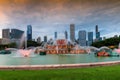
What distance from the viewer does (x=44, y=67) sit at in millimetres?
9844

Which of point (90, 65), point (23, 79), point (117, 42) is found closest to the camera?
point (23, 79)

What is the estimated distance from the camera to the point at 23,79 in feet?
24.6

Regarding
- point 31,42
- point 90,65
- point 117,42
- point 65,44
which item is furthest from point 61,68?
point 31,42

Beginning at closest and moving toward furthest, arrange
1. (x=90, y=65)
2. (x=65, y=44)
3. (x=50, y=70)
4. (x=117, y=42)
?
(x=50, y=70)
(x=90, y=65)
(x=65, y=44)
(x=117, y=42)

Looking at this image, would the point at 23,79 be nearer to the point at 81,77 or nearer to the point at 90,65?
the point at 81,77

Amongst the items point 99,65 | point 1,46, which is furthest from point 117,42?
point 99,65

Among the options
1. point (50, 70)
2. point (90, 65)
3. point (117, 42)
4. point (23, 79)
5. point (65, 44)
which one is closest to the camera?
point (23, 79)

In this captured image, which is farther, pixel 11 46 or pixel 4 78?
pixel 11 46

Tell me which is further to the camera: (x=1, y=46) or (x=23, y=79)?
(x=1, y=46)

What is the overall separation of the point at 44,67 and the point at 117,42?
169 ft

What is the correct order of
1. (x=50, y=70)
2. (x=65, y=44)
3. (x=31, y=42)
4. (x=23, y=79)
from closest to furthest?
(x=23, y=79)
(x=50, y=70)
(x=65, y=44)
(x=31, y=42)

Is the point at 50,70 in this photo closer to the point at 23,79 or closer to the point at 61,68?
the point at 61,68

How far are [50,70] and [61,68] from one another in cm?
52

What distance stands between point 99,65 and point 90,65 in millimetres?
461
